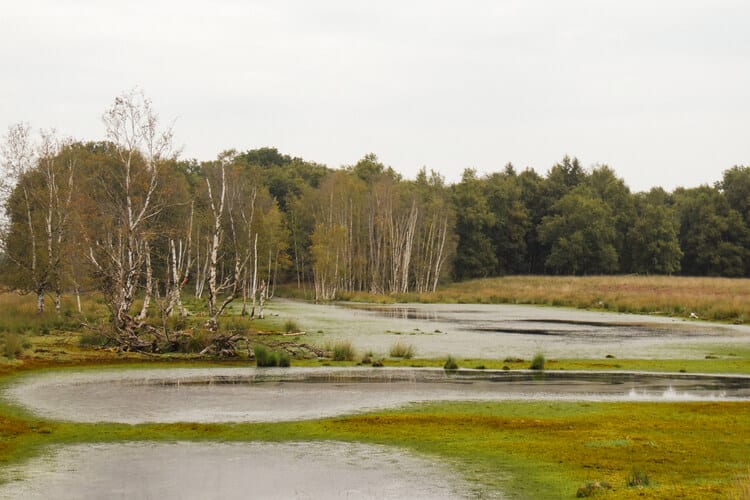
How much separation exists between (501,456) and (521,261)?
123456 mm

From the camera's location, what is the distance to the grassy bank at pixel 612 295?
6093 centimetres

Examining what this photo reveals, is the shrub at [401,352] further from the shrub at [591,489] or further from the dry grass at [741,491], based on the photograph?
the dry grass at [741,491]

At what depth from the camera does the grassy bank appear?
2399 inches

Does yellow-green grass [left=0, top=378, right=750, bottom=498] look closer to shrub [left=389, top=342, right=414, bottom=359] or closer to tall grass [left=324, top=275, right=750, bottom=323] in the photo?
shrub [left=389, top=342, right=414, bottom=359]

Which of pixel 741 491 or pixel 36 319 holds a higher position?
pixel 36 319

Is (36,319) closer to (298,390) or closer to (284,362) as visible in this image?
(284,362)

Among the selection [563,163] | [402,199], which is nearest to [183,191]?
[402,199]

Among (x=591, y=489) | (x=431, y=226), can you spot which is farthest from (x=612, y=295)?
(x=591, y=489)

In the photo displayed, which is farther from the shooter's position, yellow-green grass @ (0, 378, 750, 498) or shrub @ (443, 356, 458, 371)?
shrub @ (443, 356, 458, 371)

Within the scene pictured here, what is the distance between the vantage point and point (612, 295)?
76188 mm

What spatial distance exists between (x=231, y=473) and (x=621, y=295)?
6935cm

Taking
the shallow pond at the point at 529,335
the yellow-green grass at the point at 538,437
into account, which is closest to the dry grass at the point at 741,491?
the yellow-green grass at the point at 538,437

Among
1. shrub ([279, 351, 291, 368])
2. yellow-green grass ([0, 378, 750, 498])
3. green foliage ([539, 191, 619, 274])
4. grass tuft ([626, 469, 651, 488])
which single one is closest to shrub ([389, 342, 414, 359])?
shrub ([279, 351, 291, 368])

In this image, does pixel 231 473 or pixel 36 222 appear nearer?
pixel 231 473
